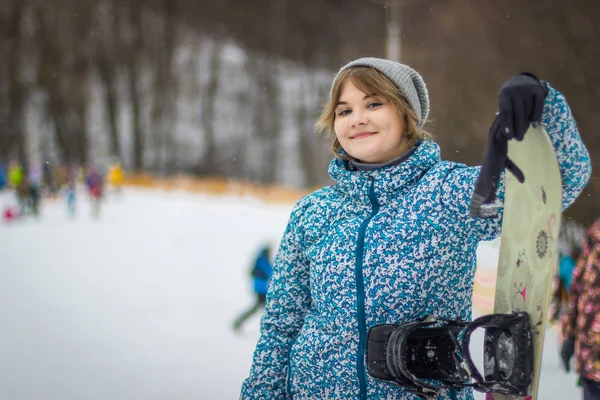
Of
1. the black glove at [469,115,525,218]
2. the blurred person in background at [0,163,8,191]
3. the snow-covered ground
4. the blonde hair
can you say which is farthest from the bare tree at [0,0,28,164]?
the black glove at [469,115,525,218]

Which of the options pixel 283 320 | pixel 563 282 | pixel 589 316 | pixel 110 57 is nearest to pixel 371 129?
pixel 283 320

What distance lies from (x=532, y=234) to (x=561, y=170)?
0.66 feet

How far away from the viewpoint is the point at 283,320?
164cm

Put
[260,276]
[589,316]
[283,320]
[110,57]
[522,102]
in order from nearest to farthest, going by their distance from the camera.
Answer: [522,102], [283,320], [589,316], [260,276], [110,57]

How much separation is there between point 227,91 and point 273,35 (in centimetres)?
374

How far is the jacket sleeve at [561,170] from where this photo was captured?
3.95ft

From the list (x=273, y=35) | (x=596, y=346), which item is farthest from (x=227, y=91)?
(x=596, y=346)

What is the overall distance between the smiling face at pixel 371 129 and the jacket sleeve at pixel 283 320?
0.22 meters

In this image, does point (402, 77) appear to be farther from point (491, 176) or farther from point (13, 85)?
point (13, 85)

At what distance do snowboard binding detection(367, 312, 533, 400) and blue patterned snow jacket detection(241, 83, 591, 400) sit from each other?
0.05 meters

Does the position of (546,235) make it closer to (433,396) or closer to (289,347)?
(433,396)

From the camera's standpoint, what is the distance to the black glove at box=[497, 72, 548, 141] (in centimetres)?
118

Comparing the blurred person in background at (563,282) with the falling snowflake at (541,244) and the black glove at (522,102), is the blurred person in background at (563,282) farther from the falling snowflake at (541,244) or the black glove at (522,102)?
the black glove at (522,102)

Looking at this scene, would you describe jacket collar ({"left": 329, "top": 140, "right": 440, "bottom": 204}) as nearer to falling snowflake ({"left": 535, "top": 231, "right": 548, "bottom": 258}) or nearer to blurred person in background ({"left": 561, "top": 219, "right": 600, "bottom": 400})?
falling snowflake ({"left": 535, "top": 231, "right": 548, "bottom": 258})
